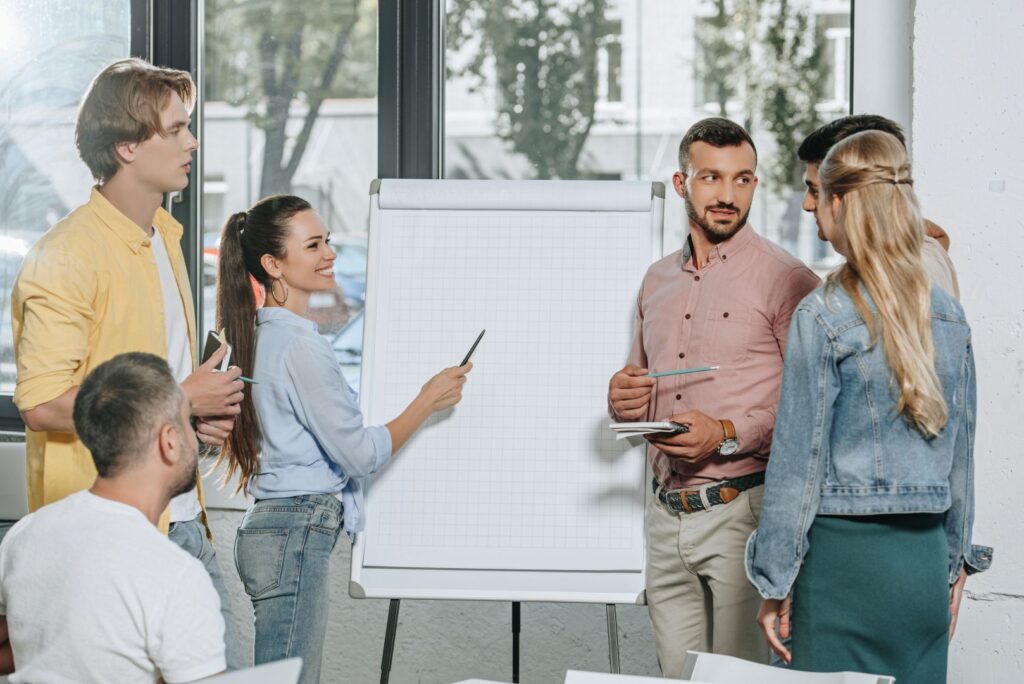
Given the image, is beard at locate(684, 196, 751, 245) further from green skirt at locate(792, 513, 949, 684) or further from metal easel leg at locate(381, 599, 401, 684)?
metal easel leg at locate(381, 599, 401, 684)

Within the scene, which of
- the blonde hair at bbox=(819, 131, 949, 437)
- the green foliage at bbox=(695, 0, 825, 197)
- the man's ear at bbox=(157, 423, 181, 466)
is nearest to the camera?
the man's ear at bbox=(157, 423, 181, 466)

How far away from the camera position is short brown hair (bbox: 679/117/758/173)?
7.04 ft

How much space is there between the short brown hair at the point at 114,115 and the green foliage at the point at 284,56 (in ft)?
4.02

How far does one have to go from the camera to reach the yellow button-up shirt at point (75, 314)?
6.35 ft

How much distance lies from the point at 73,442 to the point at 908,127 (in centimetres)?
196

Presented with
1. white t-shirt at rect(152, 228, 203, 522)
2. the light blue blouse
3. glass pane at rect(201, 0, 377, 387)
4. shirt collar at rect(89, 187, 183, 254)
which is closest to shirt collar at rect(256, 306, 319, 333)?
the light blue blouse

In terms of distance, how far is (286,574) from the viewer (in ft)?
6.81

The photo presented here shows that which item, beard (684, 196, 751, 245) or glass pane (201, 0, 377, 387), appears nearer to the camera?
beard (684, 196, 751, 245)

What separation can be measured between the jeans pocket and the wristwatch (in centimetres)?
82

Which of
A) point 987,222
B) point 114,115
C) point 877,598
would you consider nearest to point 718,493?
point 877,598

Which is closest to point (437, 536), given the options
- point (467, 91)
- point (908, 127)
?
point (908, 127)

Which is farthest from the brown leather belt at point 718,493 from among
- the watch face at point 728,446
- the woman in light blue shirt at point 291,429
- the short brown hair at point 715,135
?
the short brown hair at point 715,135

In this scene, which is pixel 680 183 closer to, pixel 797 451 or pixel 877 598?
pixel 797 451

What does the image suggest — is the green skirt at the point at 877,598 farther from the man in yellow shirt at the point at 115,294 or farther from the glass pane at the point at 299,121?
the glass pane at the point at 299,121
